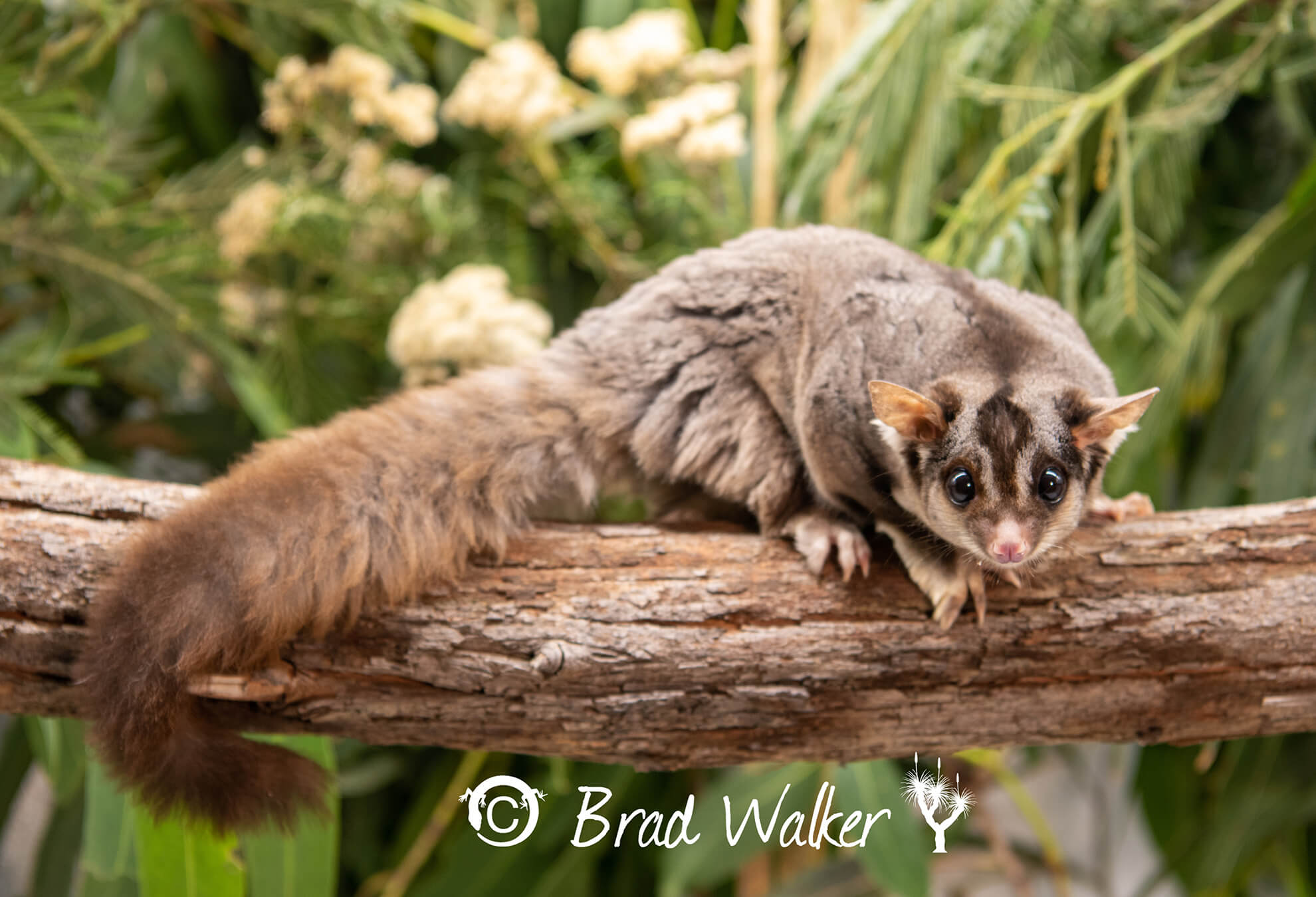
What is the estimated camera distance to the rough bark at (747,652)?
182cm

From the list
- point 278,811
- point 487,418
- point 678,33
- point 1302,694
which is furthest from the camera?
point 678,33

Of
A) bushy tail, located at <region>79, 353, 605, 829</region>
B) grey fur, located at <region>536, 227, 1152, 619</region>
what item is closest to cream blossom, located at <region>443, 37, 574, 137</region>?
grey fur, located at <region>536, 227, 1152, 619</region>

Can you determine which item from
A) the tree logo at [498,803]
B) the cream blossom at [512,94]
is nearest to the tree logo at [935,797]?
the tree logo at [498,803]

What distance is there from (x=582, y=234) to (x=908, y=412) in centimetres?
205

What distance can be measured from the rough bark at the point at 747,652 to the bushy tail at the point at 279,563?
0.09 m

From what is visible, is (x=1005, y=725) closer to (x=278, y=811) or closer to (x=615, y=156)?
(x=278, y=811)

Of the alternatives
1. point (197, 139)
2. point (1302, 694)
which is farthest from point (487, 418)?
point (197, 139)

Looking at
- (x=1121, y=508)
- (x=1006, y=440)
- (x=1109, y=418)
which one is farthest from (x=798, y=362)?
(x=1121, y=508)

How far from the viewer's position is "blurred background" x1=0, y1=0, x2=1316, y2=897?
2.71 metres

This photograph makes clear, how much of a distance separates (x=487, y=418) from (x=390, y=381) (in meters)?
2.02

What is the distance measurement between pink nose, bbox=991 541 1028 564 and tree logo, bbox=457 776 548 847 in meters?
1.25

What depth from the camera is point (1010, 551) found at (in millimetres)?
1707

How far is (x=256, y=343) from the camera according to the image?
3.95m

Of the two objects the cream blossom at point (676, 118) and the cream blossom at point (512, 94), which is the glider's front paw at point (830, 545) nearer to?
the cream blossom at point (676, 118)
